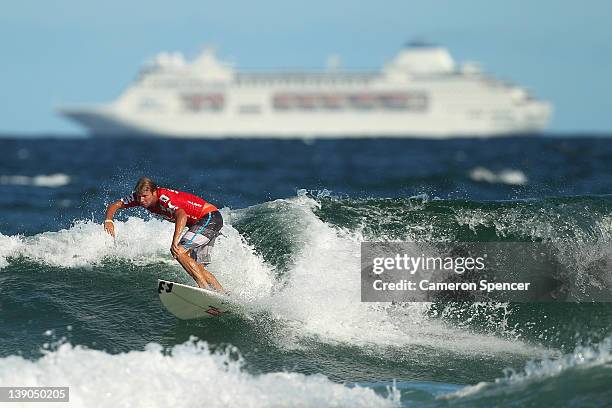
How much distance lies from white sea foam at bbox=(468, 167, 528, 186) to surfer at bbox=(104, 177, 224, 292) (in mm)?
22307

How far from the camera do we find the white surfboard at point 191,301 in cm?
912

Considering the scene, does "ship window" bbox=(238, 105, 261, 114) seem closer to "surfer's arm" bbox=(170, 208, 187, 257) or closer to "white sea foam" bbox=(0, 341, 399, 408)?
"surfer's arm" bbox=(170, 208, 187, 257)

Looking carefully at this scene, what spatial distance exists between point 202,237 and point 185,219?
0.41 m

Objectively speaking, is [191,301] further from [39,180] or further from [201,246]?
[39,180]

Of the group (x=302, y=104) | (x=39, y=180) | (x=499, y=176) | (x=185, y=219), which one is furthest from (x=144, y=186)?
(x=302, y=104)

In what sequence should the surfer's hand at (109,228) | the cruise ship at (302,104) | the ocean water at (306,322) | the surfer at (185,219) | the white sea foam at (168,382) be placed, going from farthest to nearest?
1. the cruise ship at (302,104)
2. the surfer's hand at (109,228)
3. the surfer at (185,219)
4. the ocean water at (306,322)
5. the white sea foam at (168,382)

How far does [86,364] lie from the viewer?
24.2 ft

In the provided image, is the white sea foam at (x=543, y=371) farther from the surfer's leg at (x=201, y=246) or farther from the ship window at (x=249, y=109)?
the ship window at (x=249, y=109)

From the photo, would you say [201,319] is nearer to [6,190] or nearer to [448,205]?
[448,205]

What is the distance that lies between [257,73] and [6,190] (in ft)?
282

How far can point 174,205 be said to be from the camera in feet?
30.4

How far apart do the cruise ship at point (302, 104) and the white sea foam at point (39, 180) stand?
73.7 meters

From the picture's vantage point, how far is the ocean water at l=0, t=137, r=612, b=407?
7.18 metres

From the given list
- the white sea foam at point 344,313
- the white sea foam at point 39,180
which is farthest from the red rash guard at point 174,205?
the white sea foam at point 39,180
